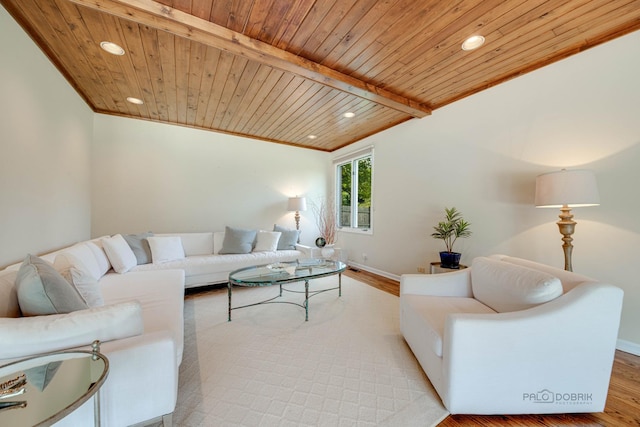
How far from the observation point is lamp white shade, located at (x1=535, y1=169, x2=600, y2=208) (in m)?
1.79

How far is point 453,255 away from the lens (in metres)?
2.68

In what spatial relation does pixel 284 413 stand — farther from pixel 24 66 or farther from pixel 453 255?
pixel 24 66

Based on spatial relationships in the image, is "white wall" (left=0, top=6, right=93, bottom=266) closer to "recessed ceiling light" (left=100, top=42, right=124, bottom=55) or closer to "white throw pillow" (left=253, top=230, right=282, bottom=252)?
"recessed ceiling light" (left=100, top=42, right=124, bottom=55)

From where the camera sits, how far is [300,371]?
1672mm

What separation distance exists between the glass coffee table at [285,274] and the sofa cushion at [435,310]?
0.97 metres

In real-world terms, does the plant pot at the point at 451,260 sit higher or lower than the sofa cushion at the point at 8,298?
lower

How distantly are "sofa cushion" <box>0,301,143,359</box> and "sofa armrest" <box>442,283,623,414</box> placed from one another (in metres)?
1.62

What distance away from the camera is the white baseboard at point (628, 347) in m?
1.86

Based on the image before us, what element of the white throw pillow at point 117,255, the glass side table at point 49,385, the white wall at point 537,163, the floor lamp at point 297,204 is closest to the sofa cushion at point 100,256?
the white throw pillow at point 117,255

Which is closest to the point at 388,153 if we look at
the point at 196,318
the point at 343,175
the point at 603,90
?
the point at 343,175

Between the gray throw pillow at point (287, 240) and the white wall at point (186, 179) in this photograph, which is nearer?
the white wall at point (186, 179)

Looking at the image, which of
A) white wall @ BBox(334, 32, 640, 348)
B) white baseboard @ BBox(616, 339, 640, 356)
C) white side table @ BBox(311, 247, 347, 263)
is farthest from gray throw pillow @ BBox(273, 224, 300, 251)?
white baseboard @ BBox(616, 339, 640, 356)

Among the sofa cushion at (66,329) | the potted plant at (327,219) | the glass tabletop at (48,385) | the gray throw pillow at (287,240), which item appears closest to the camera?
the glass tabletop at (48,385)

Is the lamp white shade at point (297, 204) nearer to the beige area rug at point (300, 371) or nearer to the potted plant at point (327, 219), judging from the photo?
the potted plant at point (327, 219)
